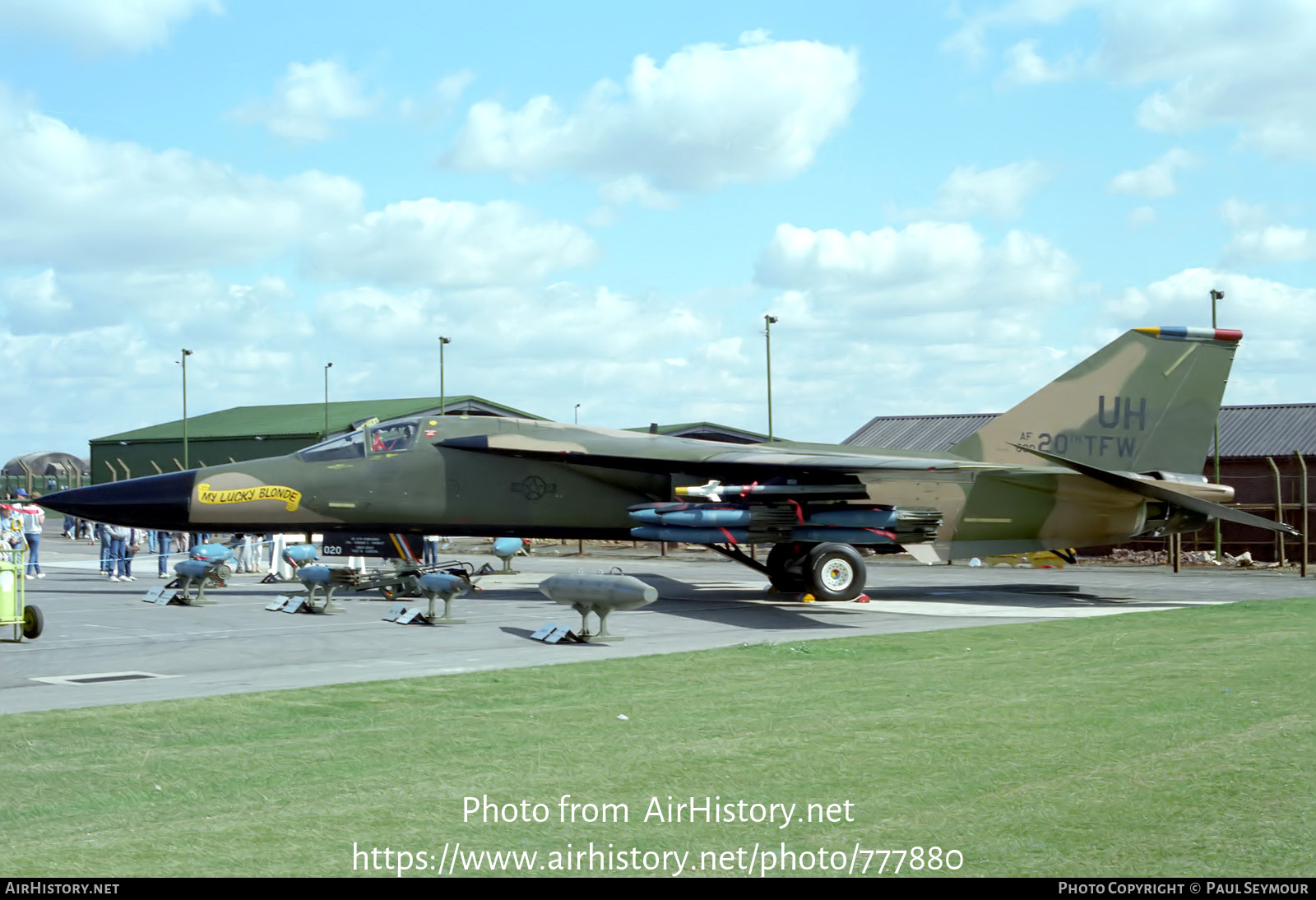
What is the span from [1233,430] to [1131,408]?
20.7m

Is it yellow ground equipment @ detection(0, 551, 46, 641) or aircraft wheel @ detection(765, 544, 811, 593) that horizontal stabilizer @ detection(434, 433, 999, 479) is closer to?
aircraft wheel @ detection(765, 544, 811, 593)

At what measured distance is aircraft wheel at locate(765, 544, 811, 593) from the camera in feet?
72.3

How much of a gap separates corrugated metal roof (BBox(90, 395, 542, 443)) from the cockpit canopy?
113 feet

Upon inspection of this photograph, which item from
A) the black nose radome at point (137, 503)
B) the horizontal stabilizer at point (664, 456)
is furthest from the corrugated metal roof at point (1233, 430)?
the black nose radome at point (137, 503)

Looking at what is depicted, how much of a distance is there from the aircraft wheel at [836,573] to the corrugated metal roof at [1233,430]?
1327 centimetres

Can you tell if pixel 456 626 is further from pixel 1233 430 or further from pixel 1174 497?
pixel 1233 430

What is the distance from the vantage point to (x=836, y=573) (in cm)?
2075

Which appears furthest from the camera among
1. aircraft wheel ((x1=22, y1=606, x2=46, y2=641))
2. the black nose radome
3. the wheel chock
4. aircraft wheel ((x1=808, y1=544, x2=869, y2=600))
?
the black nose radome

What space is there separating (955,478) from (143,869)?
18072 mm

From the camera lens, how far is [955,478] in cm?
2153

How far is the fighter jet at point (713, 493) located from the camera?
20.5 m

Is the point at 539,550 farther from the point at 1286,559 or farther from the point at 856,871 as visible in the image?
the point at 856,871

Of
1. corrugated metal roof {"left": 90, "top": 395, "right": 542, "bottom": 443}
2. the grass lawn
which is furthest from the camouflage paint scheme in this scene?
corrugated metal roof {"left": 90, "top": 395, "right": 542, "bottom": 443}

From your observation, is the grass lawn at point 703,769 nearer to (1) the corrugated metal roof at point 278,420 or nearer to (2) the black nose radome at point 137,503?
(2) the black nose radome at point 137,503
